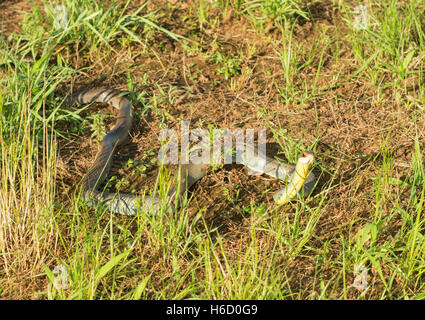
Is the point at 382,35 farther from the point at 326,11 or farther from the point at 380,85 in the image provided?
the point at 326,11

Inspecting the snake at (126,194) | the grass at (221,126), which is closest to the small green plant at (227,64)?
the grass at (221,126)

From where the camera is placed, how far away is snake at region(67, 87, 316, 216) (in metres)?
3.83

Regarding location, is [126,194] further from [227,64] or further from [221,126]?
[227,64]

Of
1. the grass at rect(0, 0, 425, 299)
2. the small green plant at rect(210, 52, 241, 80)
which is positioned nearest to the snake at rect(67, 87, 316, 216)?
the grass at rect(0, 0, 425, 299)

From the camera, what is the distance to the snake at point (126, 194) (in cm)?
383

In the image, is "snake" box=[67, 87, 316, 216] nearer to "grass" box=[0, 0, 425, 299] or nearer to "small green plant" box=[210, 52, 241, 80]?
"grass" box=[0, 0, 425, 299]

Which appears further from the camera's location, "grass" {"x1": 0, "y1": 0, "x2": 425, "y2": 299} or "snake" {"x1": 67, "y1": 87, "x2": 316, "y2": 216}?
"snake" {"x1": 67, "y1": 87, "x2": 316, "y2": 216}

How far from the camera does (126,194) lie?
4.20 m

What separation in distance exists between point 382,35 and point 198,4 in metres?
1.97

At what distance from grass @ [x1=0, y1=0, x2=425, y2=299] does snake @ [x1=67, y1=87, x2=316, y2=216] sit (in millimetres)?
86

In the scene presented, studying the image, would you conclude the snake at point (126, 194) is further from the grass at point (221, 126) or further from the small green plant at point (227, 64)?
the small green plant at point (227, 64)

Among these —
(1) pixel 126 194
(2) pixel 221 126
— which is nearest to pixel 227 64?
(2) pixel 221 126

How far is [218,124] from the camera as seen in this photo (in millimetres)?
4863

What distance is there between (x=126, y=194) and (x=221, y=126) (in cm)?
111
